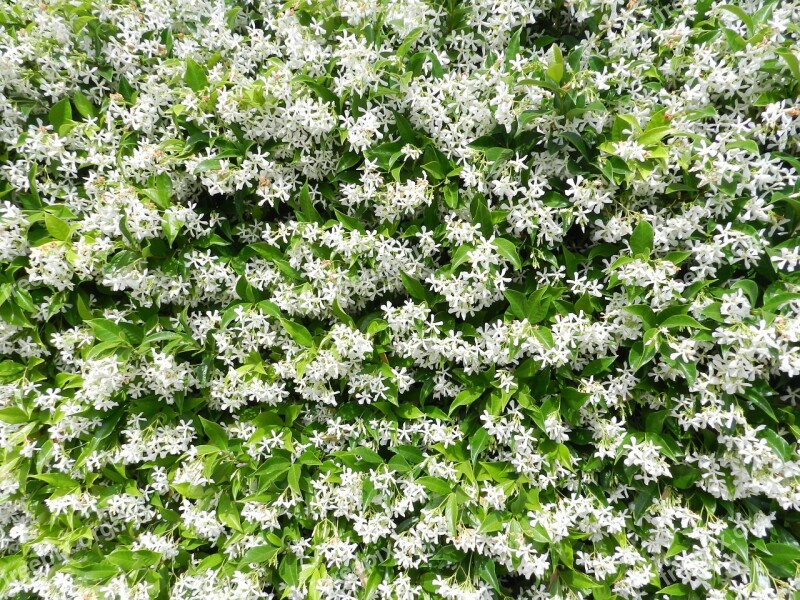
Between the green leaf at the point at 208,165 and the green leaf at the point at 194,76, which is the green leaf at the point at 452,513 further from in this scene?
the green leaf at the point at 194,76

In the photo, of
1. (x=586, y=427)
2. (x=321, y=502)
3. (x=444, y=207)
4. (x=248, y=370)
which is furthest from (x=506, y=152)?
(x=321, y=502)

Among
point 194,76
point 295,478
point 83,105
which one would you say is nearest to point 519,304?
point 295,478

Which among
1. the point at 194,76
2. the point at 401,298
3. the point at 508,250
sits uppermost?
the point at 194,76

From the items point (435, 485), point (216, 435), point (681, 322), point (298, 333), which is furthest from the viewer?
point (216, 435)

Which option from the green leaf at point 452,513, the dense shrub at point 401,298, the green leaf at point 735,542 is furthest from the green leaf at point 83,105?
the green leaf at point 735,542

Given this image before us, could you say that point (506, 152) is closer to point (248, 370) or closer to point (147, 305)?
point (248, 370)

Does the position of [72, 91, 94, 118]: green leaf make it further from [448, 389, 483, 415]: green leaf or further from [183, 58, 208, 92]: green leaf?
[448, 389, 483, 415]: green leaf

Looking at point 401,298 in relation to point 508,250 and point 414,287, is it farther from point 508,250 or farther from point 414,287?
point 508,250

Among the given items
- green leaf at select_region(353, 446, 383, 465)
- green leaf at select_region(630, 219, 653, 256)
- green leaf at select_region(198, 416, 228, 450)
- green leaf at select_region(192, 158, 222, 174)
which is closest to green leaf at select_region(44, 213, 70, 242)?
green leaf at select_region(192, 158, 222, 174)
